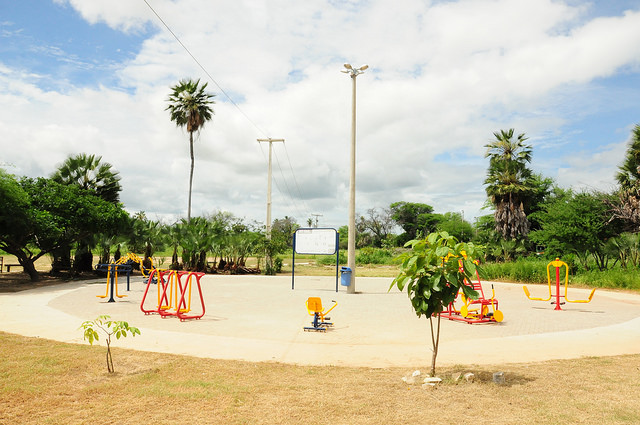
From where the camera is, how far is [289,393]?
5254 mm

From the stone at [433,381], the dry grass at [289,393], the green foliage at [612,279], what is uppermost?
the green foliage at [612,279]

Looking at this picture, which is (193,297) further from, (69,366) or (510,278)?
(510,278)

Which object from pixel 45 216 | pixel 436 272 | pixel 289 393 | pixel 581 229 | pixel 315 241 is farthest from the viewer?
pixel 581 229

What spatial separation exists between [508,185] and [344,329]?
2551 cm

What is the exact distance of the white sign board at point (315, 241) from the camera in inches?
794

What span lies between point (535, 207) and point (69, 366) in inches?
1620

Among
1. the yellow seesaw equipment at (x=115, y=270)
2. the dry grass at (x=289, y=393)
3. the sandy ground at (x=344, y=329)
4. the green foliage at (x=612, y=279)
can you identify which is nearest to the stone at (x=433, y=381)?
the dry grass at (x=289, y=393)

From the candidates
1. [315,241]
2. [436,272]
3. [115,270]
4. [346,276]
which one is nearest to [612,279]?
[346,276]

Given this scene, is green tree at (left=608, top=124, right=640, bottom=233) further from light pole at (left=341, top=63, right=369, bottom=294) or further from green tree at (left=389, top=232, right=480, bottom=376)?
green tree at (left=389, top=232, right=480, bottom=376)

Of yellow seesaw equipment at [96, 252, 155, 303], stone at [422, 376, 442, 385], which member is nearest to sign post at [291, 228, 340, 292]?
yellow seesaw equipment at [96, 252, 155, 303]

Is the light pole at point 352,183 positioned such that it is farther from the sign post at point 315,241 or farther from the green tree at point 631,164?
the green tree at point 631,164

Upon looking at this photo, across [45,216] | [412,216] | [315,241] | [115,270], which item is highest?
[412,216]

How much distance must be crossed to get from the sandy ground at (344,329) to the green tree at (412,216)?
209 feet

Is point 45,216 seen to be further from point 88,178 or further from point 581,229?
point 581,229
